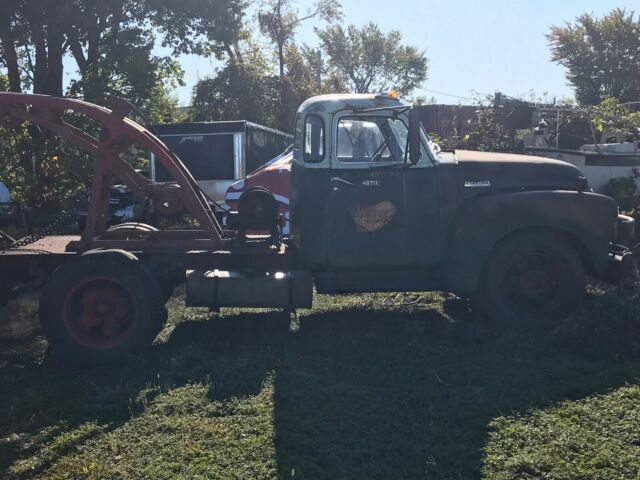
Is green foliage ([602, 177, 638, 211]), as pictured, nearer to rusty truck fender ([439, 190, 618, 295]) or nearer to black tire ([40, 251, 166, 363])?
rusty truck fender ([439, 190, 618, 295])

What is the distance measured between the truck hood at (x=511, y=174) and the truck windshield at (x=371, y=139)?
2.20 ft

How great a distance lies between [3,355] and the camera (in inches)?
262

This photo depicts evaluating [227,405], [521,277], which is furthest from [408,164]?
[227,405]

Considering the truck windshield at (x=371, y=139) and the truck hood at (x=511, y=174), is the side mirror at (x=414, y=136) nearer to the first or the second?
the truck windshield at (x=371, y=139)

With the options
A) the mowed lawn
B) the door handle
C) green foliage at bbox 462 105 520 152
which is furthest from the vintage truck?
green foliage at bbox 462 105 520 152

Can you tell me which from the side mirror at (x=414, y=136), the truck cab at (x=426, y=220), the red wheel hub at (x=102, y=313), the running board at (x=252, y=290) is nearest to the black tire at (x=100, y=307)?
the red wheel hub at (x=102, y=313)

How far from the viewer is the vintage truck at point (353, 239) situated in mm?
6523

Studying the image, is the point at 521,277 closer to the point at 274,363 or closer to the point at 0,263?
the point at 274,363

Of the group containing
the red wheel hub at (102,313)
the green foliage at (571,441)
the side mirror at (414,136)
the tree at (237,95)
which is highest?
the tree at (237,95)

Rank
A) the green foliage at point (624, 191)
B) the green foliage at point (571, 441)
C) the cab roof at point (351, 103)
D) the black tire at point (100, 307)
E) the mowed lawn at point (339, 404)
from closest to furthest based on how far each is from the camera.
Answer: the green foliage at point (571, 441) → the mowed lawn at point (339, 404) → the black tire at point (100, 307) → the cab roof at point (351, 103) → the green foliage at point (624, 191)

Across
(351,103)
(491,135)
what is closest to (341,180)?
(351,103)

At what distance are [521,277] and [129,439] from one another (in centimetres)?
413

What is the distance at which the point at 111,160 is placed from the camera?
676 centimetres

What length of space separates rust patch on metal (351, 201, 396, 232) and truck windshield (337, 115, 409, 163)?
460 millimetres
